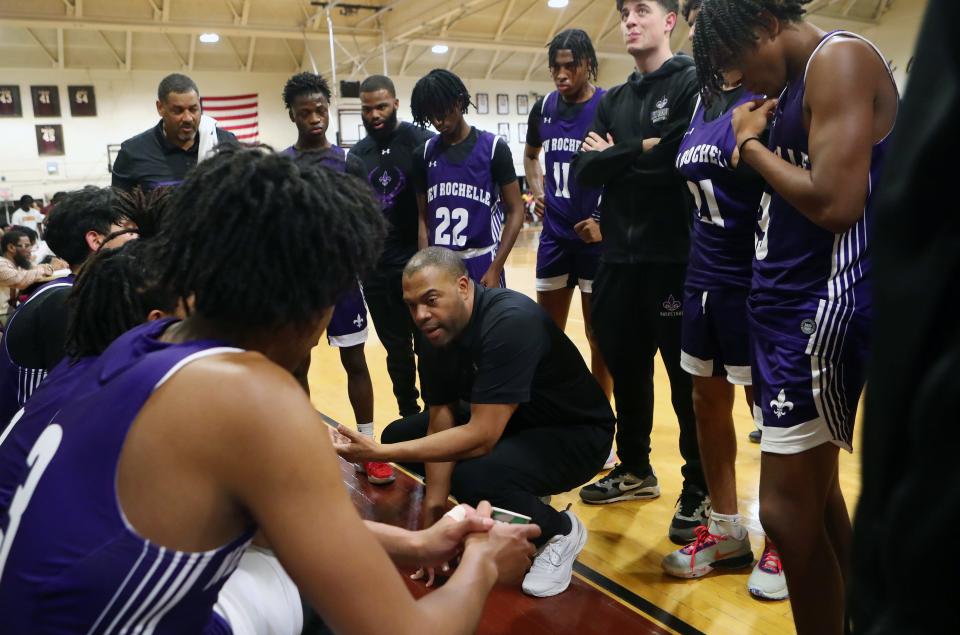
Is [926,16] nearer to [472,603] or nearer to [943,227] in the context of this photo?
[943,227]

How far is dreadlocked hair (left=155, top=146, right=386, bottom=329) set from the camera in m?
1.14

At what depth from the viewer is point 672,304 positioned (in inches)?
114

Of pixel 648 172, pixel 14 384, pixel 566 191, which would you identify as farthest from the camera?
pixel 566 191

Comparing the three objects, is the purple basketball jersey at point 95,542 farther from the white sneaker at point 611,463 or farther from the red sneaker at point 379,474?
the white sneaker at point 611,463

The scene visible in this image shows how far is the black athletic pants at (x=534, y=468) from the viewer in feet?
8.55

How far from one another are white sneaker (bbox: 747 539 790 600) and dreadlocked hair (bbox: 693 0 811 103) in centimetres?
152

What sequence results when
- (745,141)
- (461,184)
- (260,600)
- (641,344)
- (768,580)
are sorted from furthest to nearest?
1. (461,184)
2. (641,344)
3. (768,580)
4. (745,141)
5. (260,600)

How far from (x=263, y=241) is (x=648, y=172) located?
1996mm

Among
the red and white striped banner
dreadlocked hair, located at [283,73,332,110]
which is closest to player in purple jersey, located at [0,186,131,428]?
dreadlocked hair, located at [283,73,332,110]

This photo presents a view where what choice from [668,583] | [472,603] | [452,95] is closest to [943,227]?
[472,603]

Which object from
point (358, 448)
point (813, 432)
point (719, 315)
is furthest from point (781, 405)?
point (358, 448)

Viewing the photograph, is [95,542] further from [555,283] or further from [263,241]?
[555,283]

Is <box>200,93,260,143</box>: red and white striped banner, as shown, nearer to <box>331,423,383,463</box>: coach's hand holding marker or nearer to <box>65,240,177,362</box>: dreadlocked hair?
<box>331,423,383,463</box>: coach's hand holding marker

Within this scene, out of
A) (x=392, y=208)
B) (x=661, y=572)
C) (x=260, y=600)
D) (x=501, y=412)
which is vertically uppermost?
(x=392, y=208)
